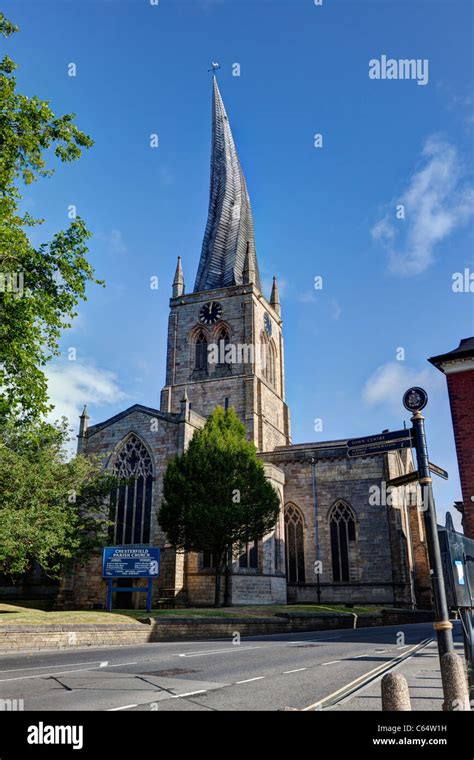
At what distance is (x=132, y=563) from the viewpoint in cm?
2441

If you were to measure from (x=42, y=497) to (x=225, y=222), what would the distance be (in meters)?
42.0

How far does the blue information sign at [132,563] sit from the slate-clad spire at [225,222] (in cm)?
3313

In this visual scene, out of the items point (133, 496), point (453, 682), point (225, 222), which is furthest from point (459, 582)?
point (225, 222)

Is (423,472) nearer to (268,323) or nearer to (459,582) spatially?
(459,582)

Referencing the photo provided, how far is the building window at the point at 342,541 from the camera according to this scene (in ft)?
122

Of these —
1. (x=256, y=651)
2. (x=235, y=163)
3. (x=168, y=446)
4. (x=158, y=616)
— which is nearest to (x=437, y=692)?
(x=256, y=651)

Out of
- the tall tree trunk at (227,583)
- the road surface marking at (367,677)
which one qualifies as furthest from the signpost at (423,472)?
the tall tree trunk at (227,583)

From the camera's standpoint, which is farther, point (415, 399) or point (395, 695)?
point (415, 399)

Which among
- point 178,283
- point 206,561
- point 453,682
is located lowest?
point 453,682

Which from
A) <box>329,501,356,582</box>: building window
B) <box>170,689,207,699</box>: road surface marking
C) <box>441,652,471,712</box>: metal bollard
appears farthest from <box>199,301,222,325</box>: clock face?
<box>441,652,471,712</box>: metal bollard

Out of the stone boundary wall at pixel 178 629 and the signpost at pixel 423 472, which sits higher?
the signpost at pixel 423 472

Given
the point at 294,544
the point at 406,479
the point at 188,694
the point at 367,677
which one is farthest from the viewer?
the point at 294,544

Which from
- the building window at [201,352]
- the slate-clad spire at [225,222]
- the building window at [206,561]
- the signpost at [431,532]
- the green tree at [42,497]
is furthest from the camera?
the slate-clad spire at [225,222]

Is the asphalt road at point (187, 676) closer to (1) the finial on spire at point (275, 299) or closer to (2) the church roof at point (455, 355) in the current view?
(2) the church roof at point (455, 355)
